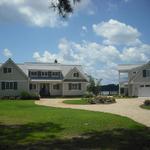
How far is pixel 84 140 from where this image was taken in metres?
15.3

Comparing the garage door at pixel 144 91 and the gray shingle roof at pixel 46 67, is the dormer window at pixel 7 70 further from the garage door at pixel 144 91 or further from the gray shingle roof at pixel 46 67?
the garage door at pixel 144 91

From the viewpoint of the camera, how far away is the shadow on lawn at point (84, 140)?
13.6m

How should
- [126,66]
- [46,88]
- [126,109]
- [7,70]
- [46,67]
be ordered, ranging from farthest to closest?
[126,66] < [46,67] < [46,88] < [7,70] < [126,109]

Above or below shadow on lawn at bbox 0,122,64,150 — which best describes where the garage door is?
above

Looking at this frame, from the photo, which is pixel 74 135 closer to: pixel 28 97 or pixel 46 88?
pixel 28 97

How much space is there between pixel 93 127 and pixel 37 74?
48.9 metres

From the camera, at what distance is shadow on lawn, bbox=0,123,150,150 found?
44.8 ft

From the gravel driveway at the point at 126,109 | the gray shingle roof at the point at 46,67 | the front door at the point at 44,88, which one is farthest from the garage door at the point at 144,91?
the gravel driveway at the point at 126,109

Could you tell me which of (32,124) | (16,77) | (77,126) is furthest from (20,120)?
(16,77)

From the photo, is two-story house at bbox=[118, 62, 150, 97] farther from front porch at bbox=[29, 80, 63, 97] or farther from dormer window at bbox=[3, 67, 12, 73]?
dormer window at bbox=[3, 67, 12, 73]

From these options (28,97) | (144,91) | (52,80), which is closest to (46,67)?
(52,80)

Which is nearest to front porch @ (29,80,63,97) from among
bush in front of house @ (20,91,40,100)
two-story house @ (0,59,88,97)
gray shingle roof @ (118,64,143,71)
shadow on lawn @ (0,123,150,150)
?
two-story house @ (0,59,88,97)

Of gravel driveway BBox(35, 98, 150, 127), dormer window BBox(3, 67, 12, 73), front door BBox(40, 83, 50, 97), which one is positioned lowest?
gravel driveway BBox(35, 98, 150, 127)

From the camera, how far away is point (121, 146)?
13891mm
